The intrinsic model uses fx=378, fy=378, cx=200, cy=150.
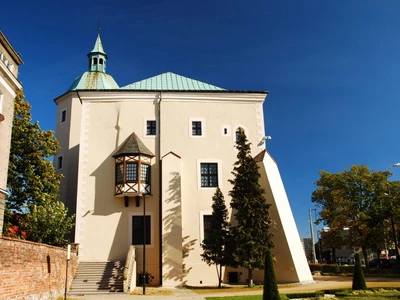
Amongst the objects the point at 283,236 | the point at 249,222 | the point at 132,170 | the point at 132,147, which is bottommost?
the point at 283,236

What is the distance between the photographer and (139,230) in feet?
81.8

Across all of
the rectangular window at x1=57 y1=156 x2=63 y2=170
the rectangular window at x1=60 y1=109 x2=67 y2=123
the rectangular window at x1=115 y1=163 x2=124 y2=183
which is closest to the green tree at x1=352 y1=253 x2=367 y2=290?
the rectangular window at x1=115 y1=163 x2=124 y2=183

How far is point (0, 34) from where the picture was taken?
14.7 meters

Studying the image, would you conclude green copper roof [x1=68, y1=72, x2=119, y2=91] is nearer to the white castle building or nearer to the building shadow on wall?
the white castle building

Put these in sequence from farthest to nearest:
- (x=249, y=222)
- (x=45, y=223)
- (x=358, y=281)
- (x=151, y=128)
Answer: (x=151, y=128) < (x=45, y=223) < (x=249, y=222) < (x=358, y=281)

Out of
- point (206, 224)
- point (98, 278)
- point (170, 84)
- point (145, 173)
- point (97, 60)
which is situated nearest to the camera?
point (98, 278)

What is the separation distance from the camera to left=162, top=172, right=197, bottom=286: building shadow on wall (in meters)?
23.2

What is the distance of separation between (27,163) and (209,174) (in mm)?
11717

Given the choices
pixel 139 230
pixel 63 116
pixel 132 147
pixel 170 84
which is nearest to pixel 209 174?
pixel 132 147

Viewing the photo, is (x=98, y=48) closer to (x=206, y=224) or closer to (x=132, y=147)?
(x=132, y=147)

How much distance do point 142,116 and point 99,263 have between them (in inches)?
404

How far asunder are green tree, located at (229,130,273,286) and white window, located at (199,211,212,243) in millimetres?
3084

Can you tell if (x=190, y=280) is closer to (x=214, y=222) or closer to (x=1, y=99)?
(x=214, y=222)

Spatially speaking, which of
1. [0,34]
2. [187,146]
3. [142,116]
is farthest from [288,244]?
[0,34]
